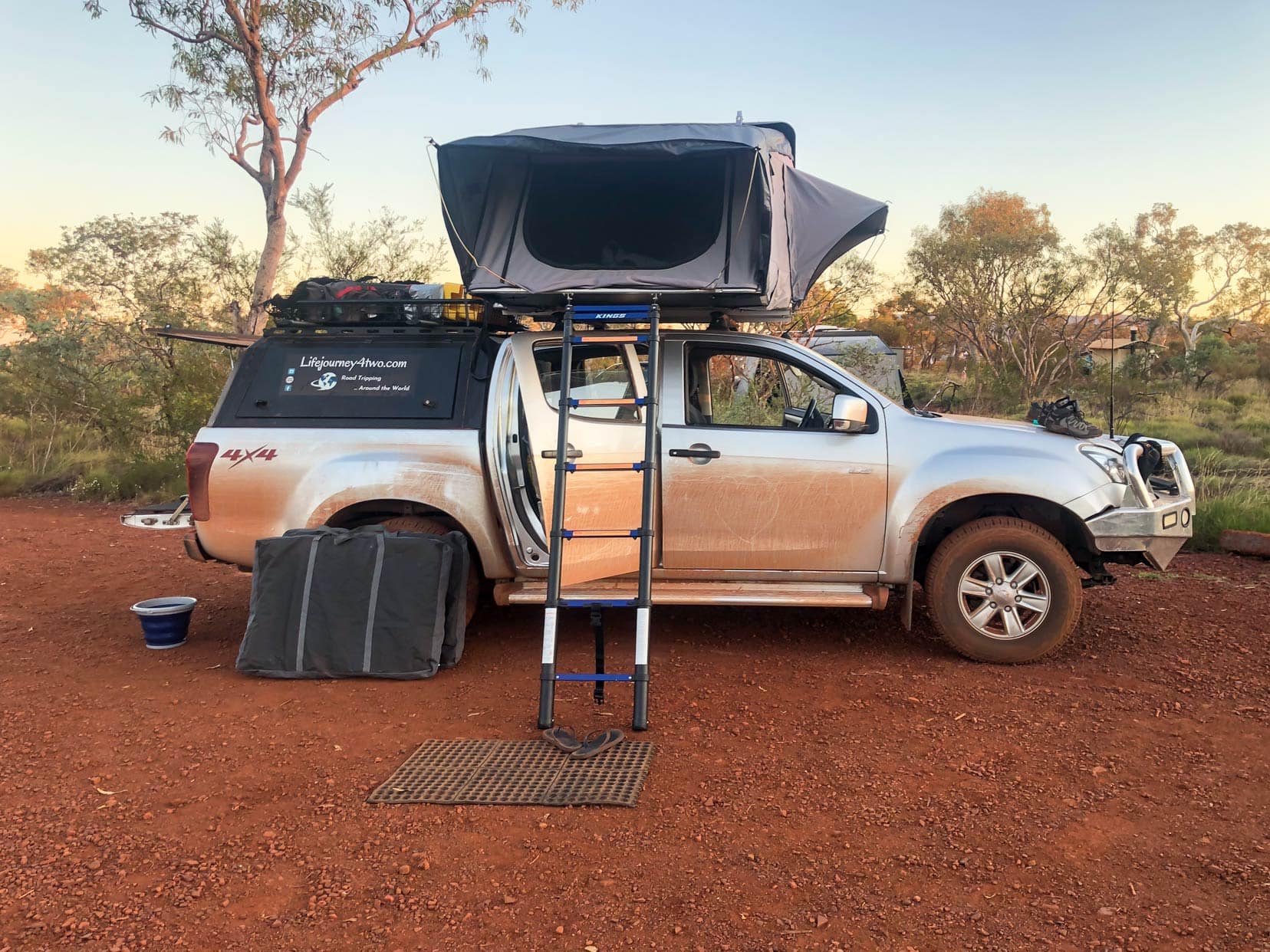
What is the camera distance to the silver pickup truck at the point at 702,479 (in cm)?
527

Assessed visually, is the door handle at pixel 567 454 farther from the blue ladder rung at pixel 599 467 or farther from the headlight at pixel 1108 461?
the headlight at pixel 1108 461

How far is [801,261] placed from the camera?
5.53m

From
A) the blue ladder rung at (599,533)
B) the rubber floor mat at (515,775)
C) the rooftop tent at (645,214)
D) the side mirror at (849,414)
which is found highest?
the rooftop tent at (645,214)

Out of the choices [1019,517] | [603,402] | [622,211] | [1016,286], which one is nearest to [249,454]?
[603,402]

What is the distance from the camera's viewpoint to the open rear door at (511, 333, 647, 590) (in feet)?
16.1

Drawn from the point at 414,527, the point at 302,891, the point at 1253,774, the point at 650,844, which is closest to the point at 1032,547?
the point at 1253,774

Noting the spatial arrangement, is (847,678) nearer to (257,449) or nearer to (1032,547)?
(1032,547)

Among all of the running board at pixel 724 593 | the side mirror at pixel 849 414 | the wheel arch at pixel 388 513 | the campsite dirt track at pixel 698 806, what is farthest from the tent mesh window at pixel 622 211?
the campsite dirt track at pixel 698 806

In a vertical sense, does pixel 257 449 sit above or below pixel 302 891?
above

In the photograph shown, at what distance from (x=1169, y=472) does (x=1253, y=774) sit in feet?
7.30

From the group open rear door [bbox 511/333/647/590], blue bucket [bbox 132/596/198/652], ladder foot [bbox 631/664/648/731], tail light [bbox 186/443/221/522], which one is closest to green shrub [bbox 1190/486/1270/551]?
open rear door [bbox 511/333/647/590]

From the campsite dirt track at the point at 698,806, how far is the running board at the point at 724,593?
15.6 inches

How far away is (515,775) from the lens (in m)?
3.90

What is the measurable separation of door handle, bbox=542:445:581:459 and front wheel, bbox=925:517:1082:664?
210cm
